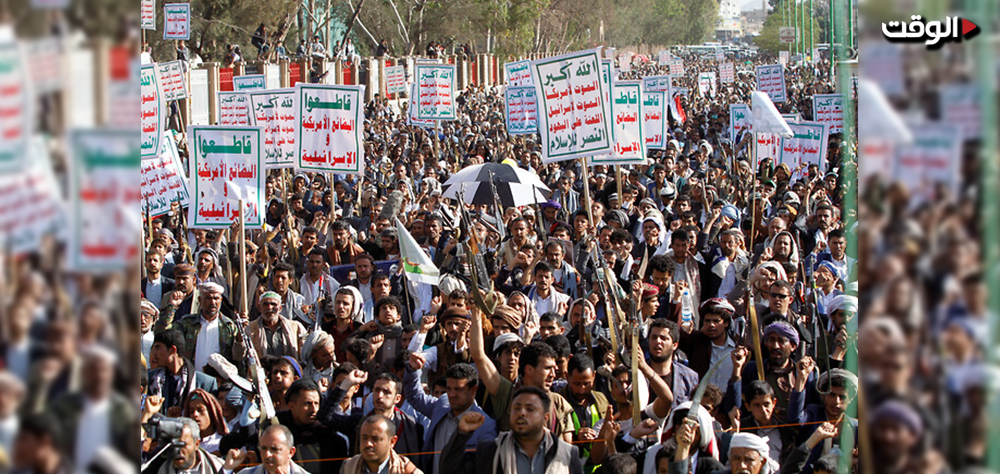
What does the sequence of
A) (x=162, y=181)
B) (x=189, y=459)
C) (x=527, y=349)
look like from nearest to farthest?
1. (x=189, y=459)
2. (x=527, y=349)
3. (x=162, y=181)

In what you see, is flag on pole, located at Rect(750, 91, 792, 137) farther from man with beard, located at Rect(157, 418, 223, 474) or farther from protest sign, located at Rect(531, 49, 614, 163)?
man with beard, located at Rect(157, 418, 223, 474)

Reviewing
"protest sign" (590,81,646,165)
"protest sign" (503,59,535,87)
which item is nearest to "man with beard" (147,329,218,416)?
"protest sign" (590,81,646,165)

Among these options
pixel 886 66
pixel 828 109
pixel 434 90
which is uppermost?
pixel 434 90

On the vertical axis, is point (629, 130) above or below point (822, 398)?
above

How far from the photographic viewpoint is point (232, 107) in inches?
534

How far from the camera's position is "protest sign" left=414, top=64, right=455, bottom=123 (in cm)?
1764

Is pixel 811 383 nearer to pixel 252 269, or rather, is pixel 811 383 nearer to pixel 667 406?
pixel 667 406

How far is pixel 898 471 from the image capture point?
1.14 m

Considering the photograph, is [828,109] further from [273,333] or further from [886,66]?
[886,66]

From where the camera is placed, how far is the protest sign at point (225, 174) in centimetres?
833

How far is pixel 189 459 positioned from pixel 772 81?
836 inches

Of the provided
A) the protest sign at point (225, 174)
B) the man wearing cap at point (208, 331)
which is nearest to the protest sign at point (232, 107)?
the protest sign at point (225, 174)

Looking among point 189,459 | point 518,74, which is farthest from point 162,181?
point 518,74

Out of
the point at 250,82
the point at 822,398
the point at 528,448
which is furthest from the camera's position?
the point at 250,82
